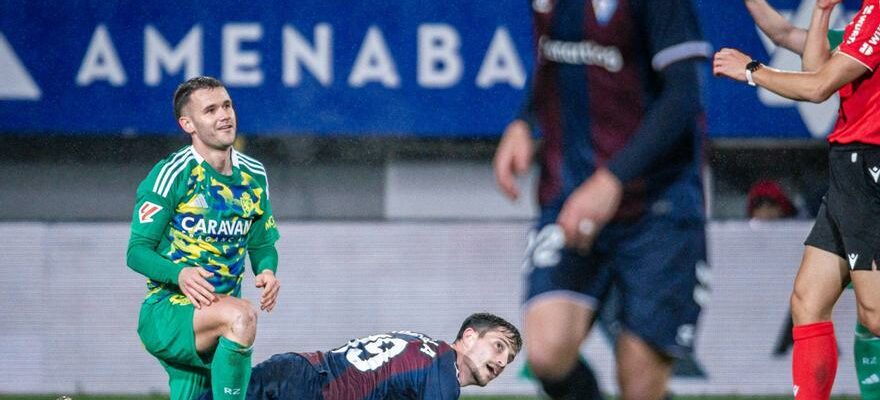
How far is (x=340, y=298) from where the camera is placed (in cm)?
583

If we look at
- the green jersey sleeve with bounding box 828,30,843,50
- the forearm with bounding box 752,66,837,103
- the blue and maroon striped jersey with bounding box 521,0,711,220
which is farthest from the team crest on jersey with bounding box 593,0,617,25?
the green jersey sleeve with bounding box 828,30,843,50

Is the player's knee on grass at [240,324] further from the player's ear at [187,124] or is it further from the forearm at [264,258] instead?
the player's ear at [187,124]

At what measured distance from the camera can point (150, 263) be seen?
12.9 feet

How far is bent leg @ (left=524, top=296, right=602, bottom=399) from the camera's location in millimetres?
4332

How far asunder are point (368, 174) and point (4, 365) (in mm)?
1733

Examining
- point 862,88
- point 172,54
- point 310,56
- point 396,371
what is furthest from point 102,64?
point 862,88

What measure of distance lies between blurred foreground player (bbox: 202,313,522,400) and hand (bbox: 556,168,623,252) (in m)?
0.44

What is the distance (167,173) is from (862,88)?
6.98 feet

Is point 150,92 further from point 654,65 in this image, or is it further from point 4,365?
point 654,65

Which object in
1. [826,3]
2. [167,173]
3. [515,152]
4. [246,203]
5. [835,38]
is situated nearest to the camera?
[167,173]

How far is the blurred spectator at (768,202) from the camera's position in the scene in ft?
19.1

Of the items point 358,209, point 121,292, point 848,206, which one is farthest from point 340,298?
point 848,206

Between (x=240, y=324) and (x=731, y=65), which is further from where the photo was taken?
(x=731, y=65)

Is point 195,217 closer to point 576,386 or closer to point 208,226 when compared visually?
point 208,226
